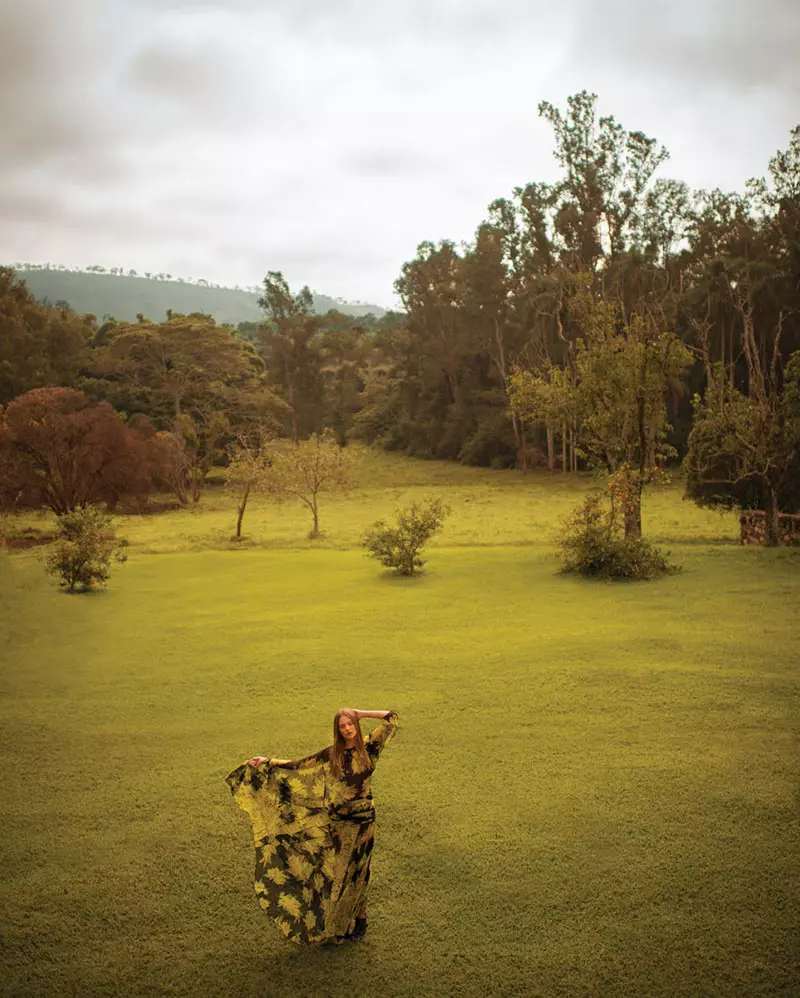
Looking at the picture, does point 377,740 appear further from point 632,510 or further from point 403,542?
point 632,510

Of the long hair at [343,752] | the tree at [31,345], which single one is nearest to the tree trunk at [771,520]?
the long hair at [343,752]

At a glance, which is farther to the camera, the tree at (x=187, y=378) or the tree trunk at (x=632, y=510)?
the tree at (x=187, y=378)

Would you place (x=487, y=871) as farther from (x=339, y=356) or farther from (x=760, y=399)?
(x=339, y=356)

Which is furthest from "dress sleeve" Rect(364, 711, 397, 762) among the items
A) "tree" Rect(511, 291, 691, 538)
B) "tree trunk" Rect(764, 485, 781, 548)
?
"tree trunk" Rect(764, 485, 781, 548)

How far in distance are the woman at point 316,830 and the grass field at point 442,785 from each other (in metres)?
0.33

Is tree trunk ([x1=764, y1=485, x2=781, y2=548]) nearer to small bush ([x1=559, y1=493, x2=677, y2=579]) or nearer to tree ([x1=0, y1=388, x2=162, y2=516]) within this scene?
small bush ([x1=559, y1=493, x2=677, y2=579])

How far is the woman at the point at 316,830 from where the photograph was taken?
15.3ft

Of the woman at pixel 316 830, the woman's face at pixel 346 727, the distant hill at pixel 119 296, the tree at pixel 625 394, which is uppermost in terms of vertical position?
the distant hill at pixel 119 296

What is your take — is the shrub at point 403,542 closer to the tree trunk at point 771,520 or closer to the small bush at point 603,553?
the small bush at point 603,553

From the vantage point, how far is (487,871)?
5703 mm

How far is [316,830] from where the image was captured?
4.75 metres

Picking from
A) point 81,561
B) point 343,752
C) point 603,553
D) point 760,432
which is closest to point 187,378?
point 81,561

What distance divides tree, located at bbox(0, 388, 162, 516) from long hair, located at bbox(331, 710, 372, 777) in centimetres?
2547

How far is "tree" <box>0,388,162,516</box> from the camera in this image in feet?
92.8
